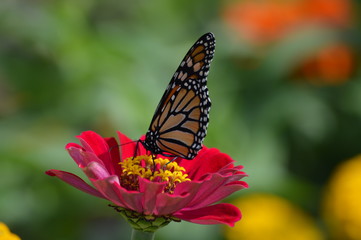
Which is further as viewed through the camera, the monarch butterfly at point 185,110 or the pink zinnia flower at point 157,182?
the monarch butterfly at point 185,110

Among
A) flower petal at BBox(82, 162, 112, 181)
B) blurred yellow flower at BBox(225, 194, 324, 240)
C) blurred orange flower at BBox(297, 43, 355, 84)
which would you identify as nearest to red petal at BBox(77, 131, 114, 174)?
flower petal at BBox(82, 162, 112, 181)

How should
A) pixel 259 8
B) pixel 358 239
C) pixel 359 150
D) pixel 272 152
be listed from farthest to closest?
pixel 259 8 → pixel 359 150 → pixel 272 152 → pixel 358 239

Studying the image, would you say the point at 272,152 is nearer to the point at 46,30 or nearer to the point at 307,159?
the point at 307,159

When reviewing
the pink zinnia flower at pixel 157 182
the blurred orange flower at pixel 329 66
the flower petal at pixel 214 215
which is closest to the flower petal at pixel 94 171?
the pink zinnia flower at pixel 157 182

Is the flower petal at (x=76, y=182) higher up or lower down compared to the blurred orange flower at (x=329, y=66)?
lower down

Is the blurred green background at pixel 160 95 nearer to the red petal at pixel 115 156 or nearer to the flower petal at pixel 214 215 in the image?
the red petal at pixel 115 156

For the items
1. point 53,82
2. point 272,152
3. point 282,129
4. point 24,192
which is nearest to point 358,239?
point 272,152

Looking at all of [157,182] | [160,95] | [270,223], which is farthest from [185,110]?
[160,95]
